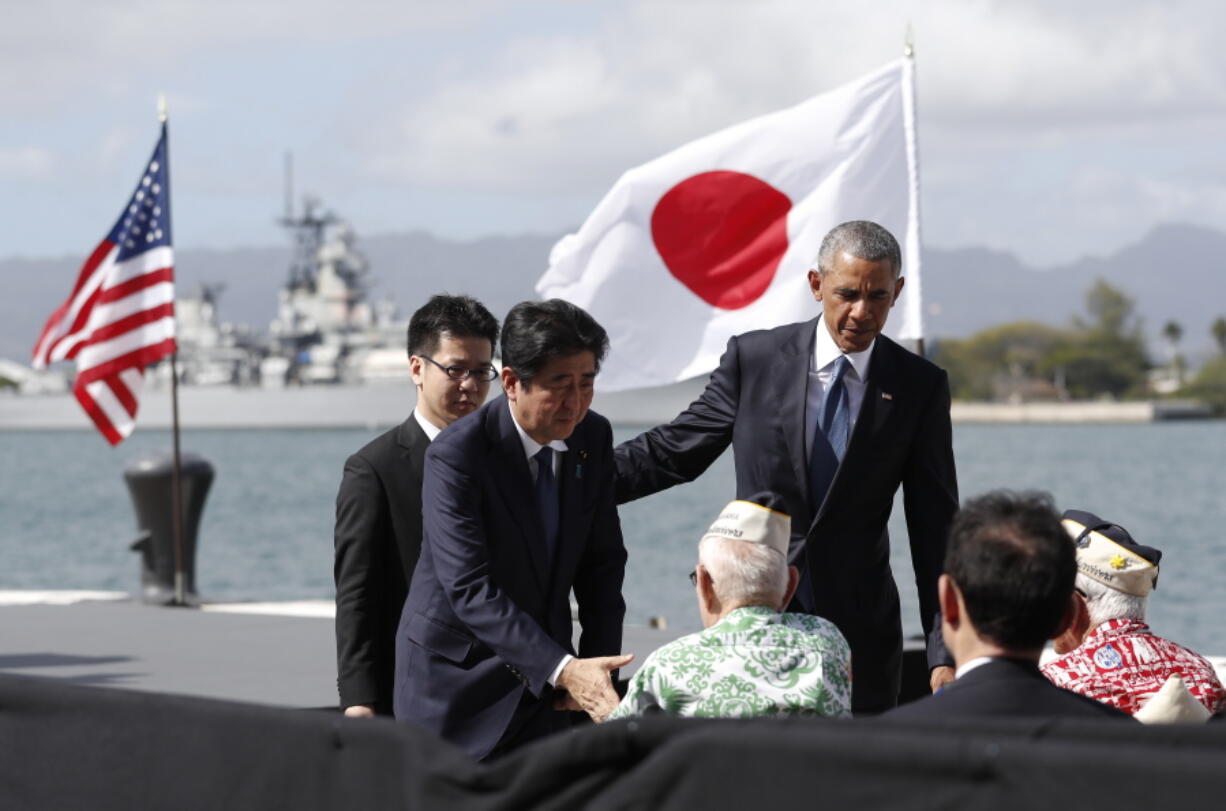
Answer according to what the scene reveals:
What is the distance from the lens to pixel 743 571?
3.37m

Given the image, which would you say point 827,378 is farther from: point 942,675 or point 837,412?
point 942,675

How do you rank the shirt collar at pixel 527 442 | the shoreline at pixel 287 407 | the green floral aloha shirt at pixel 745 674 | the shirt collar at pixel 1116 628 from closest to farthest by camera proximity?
the green floral aloha shirt at pixel 745 674 < the shirt collar at pixel 527 442 < the shirt collar at pixel 1116 628 < the shoreline at pixel 287 407

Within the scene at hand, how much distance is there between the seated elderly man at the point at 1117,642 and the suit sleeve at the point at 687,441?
3.07ft

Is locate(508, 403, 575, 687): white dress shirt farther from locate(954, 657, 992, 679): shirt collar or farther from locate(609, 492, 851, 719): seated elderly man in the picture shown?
locate(954, 657, 992, 679): shirt collar

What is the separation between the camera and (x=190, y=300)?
4208 inches

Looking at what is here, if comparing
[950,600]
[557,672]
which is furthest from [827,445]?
[950,600]

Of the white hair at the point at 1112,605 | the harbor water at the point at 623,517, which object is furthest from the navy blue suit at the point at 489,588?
the harbor water at the point at 623,517

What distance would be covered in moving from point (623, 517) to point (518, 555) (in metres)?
39.0

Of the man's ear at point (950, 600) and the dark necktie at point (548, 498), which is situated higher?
the dark necktie at point (548, 498)

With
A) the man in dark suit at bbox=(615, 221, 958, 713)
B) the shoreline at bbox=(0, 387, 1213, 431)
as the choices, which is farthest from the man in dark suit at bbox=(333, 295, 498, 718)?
the shoreline at bbox=(0, 387, 1213, 431)

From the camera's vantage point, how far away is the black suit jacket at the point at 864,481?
430 cm

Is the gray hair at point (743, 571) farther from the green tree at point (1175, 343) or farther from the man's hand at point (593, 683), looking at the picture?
the green tree at point (1175, 343)

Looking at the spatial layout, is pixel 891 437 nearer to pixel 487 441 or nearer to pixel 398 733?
pixel 487 441

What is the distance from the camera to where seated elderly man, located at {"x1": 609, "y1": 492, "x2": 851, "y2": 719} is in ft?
10.8
